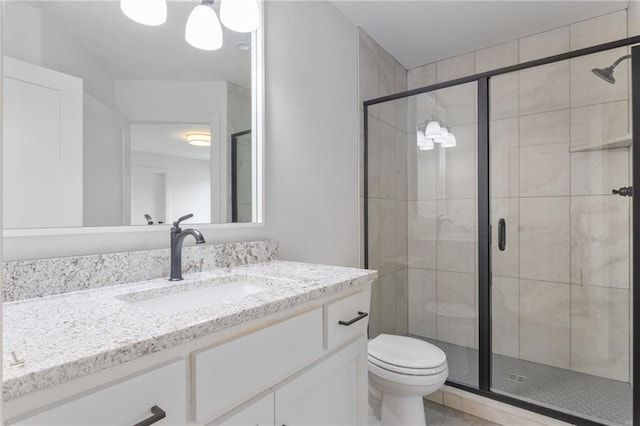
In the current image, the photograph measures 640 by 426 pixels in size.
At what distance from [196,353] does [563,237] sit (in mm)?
2281

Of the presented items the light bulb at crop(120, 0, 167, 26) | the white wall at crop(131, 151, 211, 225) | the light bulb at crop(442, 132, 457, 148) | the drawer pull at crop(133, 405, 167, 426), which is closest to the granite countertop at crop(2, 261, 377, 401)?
the drawer pull at crop(133, 405, 167, 426)

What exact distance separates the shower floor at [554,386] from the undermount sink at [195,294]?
5.06 ft

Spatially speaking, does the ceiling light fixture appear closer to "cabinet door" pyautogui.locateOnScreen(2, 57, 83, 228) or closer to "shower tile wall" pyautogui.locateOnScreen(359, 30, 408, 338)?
"shower tile wall" pyautogui.locateOnScreen(359, 30, 408, 338)

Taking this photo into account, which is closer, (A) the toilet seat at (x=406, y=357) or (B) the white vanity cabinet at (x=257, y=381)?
(B) the white vanity cabinet at (x=257, y=381)

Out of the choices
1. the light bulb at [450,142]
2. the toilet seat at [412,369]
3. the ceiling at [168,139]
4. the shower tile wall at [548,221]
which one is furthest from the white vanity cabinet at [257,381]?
the light bulb at [450,142]

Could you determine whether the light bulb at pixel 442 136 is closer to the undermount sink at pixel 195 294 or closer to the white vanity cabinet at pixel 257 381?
the white vanity cabinet at pixel 257 381

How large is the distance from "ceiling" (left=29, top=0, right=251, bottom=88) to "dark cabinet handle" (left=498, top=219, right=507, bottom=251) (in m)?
1.70

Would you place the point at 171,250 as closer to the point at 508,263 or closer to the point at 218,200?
the point at 218,200

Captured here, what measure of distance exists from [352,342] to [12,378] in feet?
3.05

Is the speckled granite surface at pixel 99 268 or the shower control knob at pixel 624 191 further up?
the shower control knob at pixel 624 191

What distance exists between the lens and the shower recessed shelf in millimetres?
1805

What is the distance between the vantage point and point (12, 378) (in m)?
→ 0.50

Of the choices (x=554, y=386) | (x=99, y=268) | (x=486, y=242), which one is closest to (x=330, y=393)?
(x=99, y=268)

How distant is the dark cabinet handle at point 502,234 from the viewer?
2.17 meters
